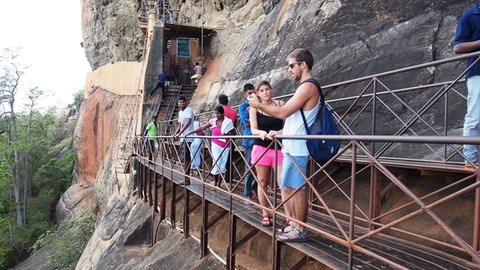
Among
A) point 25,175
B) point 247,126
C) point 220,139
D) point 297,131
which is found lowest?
point 25,175

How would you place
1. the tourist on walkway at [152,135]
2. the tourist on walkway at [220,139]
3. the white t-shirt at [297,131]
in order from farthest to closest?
the tourist on walkway at [152,135], the tourist on walkway at [220,139], the white t-shirt at [297,131]

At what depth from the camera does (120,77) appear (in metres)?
23.1

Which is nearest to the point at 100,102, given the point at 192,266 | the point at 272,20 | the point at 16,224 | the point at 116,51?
the point at 116,51

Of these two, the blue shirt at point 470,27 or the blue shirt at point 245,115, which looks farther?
the blue shirt at point 245,115

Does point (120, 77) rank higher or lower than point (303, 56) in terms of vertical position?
higher

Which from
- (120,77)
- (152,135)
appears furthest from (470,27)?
(120,77)

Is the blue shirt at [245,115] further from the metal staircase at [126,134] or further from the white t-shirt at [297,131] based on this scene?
the metal staircase at [126,134]

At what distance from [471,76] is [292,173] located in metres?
2.13

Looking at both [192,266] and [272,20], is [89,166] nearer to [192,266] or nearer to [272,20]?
[272,20]

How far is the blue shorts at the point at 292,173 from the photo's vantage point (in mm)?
3363

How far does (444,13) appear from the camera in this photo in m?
7.29

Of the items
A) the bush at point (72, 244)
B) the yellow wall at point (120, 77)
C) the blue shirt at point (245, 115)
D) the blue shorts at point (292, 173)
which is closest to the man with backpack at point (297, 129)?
the blue shorts at point (292, 173)

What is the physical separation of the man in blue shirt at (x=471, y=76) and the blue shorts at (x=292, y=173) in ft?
5.45

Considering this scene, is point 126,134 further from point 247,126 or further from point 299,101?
point 299,101
